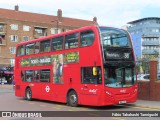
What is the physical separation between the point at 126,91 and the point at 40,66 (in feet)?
23.0

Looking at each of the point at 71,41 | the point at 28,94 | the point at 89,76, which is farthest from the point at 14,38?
the point at 89,76

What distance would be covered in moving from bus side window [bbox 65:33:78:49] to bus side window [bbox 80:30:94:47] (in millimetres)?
556

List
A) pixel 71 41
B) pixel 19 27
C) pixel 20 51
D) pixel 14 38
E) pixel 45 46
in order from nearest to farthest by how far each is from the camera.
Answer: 1. pixel 71 41
2. pixel 45 46
3. pixel 20 51
4. pixel 14 38
5. pixel 19 27

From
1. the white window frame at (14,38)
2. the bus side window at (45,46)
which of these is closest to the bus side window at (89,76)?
the bus side window at (45,46)

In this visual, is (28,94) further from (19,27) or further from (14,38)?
(19,27)

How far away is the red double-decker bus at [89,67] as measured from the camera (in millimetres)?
16883

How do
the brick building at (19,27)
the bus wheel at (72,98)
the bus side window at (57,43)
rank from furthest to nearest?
the brick building at (19,27) < the bus side window at (57,43) < the bus wheel at (72,98)

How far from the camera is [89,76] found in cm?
1766

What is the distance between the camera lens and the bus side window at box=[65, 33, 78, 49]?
1875 cm

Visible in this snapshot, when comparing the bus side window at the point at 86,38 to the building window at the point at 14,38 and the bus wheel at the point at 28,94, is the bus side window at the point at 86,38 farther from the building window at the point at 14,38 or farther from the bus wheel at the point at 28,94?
the building window at the point at 14,38

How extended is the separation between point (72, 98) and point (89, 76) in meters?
2.05

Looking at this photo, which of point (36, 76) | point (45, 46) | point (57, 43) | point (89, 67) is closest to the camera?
point (89, 67)

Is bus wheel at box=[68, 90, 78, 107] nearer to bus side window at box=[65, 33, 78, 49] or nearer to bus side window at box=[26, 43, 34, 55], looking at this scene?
bus side window at box=[65, 33, 78, 49]

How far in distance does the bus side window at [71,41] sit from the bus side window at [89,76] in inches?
60.1
